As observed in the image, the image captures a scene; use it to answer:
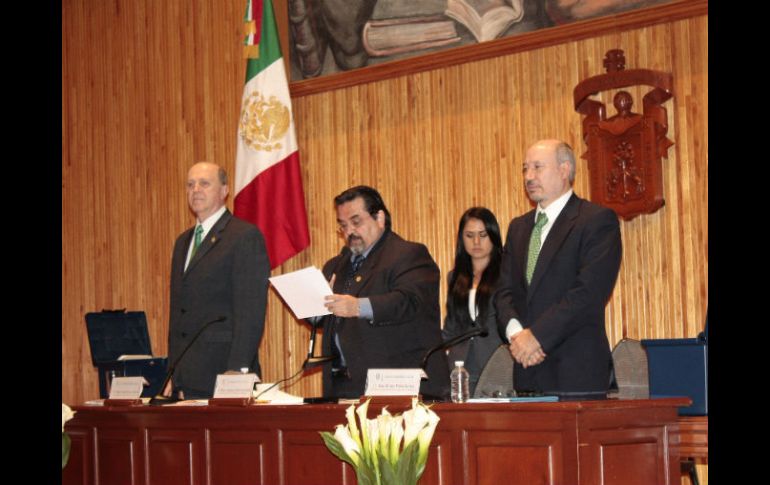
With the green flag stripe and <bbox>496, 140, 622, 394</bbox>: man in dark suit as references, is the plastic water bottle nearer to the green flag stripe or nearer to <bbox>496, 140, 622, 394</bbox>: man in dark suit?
<bbox>496, 140, 622, 394</bbox>: man in dark suit

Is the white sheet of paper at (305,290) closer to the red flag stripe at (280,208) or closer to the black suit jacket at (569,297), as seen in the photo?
the black suit jacket at (569,297)

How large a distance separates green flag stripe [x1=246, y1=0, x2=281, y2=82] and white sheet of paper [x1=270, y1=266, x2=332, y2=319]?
3.25 meters

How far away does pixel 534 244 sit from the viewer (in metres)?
3.88

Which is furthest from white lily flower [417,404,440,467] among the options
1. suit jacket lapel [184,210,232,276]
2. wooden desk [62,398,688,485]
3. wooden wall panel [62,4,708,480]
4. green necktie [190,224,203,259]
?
wooden wall panel [62,4,708,480]

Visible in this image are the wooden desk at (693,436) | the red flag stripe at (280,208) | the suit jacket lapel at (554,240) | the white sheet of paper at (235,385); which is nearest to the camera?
the wooden desk at (693,436)

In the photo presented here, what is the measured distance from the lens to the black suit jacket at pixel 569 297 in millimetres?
3602

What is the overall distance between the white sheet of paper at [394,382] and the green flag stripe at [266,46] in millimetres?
3971

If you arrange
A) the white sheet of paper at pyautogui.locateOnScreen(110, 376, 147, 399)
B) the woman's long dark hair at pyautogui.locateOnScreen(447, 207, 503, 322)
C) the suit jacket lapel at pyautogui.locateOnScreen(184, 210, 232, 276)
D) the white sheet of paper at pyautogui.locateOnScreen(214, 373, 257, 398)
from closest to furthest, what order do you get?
1. the white sheet of paper at pyautogui.locateOnScreen(214, 373, 257, 398)
2. the white sheet of paper at pyautogui.locateOnScreen(110, 376, 147, 399)
3. the suit jacket lapel at pyautogui.locateOnScreen(184, 210, 232, 276)
4. the woman's long dark hair at pyautogui.locateOnScreen(447, 207, 503, 322)

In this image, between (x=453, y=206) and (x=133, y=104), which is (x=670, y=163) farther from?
(x=133, y=104)

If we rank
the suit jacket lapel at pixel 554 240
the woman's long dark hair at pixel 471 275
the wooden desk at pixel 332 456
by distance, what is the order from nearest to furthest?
the wooden desk at pixel 332 456 → the suit jacket lapel at pixel 554 240 → the woman's long dark hair at pixel 471 275

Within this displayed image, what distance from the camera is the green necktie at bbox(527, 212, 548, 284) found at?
3.86 meters

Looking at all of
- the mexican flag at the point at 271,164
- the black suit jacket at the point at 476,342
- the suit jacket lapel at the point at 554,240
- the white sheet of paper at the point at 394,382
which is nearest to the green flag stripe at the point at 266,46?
the mexican flag at the point at 271,164

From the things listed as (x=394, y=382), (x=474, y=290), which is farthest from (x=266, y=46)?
(x=394, y=382)
